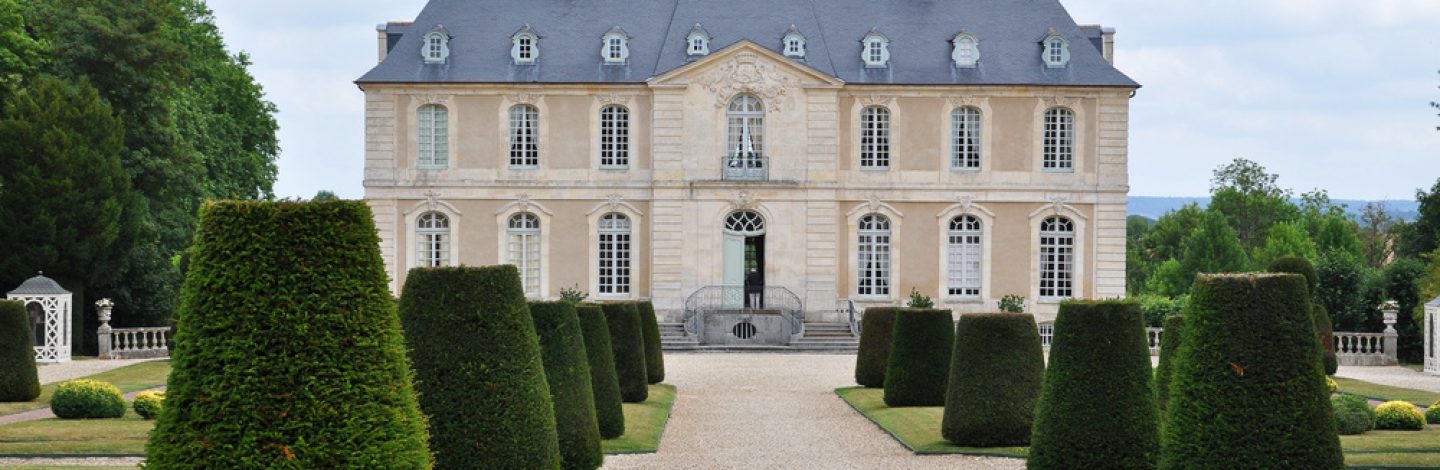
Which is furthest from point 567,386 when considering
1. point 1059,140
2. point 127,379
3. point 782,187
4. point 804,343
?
point 1059,140

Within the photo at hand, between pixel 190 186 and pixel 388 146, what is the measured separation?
5796 mm

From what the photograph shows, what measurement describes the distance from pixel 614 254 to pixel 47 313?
14218mm

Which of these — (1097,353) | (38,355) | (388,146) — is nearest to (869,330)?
(1097,353)

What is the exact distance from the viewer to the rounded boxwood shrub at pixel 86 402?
62.2ft

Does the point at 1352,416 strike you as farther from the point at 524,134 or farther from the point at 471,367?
the point at 524,134

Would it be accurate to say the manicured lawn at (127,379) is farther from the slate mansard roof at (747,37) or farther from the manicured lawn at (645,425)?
the slate mansard roof at (747,37)

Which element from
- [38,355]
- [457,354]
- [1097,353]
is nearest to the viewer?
[457,354]

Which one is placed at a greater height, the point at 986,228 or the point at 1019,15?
the point at 1019,15

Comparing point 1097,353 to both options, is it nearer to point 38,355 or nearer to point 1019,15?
point 38,355

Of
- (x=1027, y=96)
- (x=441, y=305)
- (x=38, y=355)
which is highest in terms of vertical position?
(x=1027, y=96)

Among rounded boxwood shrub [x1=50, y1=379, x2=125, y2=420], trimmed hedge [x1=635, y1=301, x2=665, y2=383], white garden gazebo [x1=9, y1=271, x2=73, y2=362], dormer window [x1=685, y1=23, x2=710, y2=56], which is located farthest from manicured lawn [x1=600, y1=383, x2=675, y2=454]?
dormer window [x1=685, y1=23, x2=710, y2=56]

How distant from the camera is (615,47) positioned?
134 feet

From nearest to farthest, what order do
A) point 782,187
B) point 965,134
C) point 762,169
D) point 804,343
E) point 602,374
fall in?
point 602,374 < point 804,343 < point 782,187 < point 762,169 < point 965,134

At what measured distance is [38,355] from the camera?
3027cm
